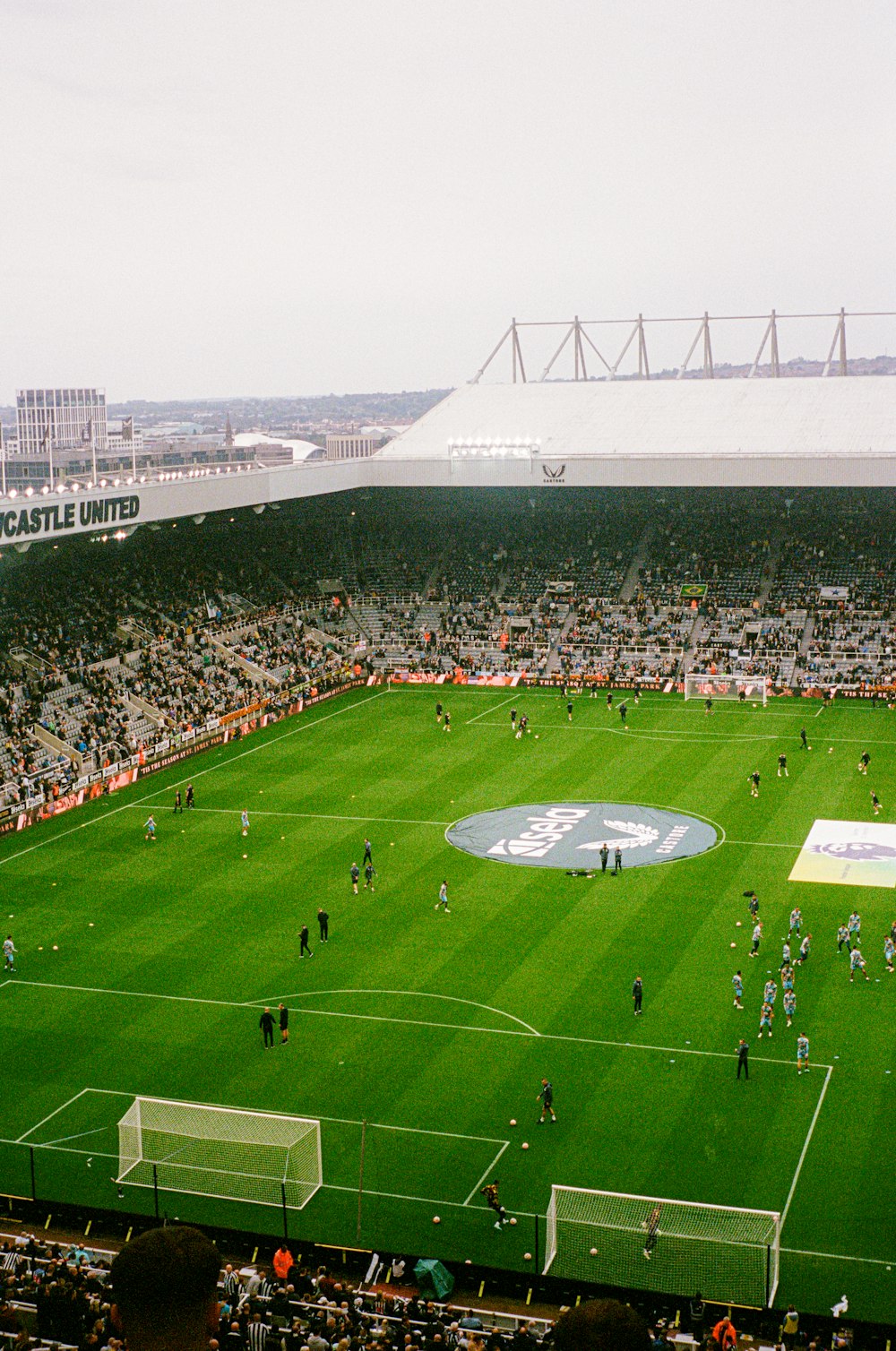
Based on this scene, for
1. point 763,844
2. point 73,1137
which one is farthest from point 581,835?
point 73,1137

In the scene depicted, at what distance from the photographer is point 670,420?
92375 millimetres

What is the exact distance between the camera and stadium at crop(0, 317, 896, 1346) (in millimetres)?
26484

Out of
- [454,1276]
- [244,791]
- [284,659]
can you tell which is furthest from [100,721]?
[454,1276]

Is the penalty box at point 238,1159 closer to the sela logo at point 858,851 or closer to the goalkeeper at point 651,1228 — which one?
the goalkeeper at point 651,1228

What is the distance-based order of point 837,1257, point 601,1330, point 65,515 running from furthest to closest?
point 65,515
point 837,1257
point 601,1330

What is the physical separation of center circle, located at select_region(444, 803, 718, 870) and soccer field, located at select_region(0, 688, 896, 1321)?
653 mm

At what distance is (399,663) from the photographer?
81.1 m

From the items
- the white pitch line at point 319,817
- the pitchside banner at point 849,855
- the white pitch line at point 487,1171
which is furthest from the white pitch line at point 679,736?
the white pitch line at point 487,1171

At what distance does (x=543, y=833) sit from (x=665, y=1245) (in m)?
26.3

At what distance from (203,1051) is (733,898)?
1712 centimetres

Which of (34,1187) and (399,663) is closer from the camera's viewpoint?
(34,1187)

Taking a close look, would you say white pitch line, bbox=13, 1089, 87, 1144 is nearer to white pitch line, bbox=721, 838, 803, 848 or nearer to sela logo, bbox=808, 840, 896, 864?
white pitch line, bbox=721, 838, 803, 848

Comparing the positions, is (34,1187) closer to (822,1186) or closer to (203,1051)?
(203,1051)

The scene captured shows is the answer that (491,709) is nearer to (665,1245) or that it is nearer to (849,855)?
(849,855)
